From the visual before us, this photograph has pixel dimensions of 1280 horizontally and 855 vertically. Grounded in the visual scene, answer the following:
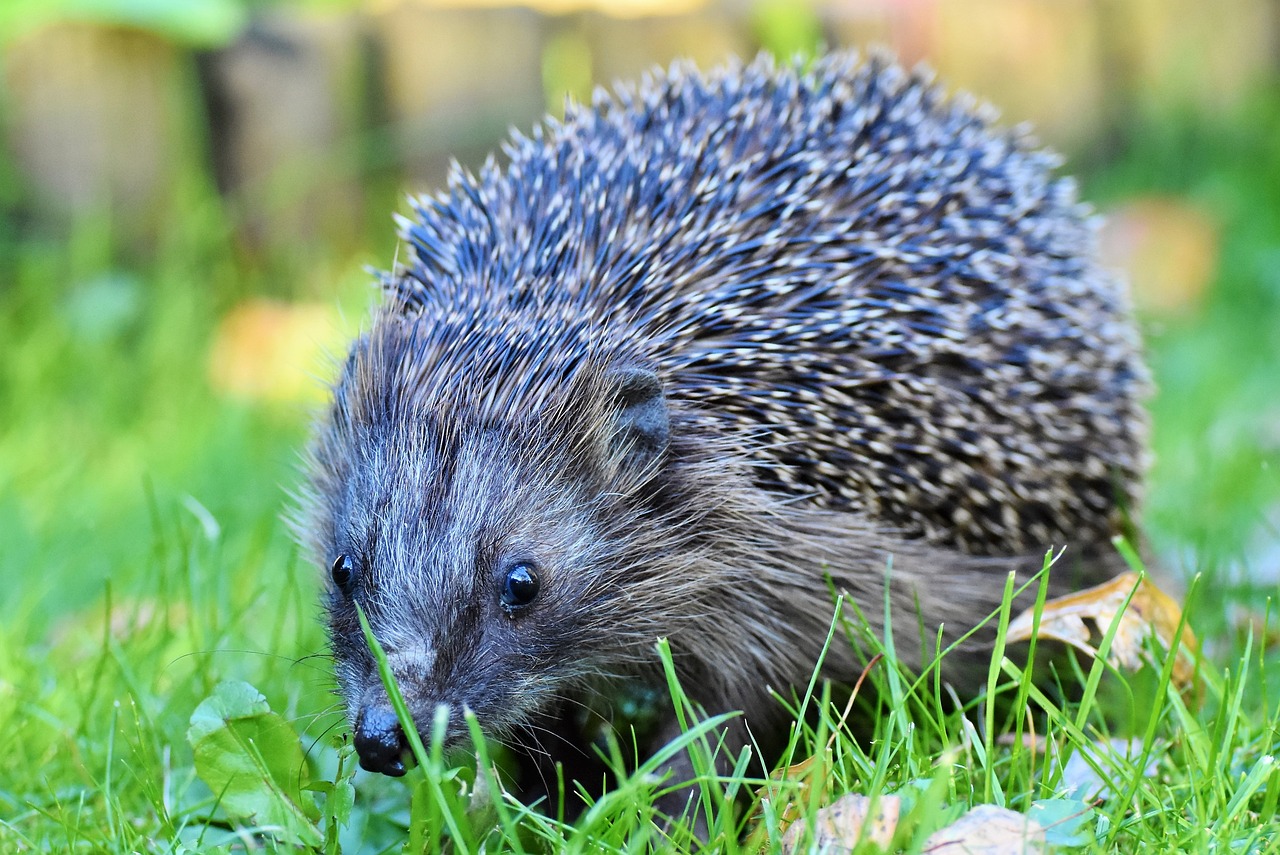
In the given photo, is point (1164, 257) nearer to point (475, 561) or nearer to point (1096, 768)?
point (1096, 768)

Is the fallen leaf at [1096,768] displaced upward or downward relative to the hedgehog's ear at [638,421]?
downward

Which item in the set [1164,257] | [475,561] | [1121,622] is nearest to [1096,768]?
[1121,622]

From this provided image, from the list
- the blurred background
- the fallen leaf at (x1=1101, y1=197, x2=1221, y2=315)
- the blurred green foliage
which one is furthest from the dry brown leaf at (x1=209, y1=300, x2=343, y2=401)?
the fallen leaf at (x1=1101, y1=197, x2=1221, y2=315)

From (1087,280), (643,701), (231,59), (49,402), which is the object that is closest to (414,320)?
(643,701)

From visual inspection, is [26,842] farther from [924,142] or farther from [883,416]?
[924,142]

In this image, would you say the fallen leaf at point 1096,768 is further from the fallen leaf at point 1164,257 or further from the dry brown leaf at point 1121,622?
the fallen leaf at point 1164,257

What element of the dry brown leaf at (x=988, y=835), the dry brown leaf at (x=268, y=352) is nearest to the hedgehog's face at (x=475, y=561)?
the dry brown leaf at (x=988, y=835)

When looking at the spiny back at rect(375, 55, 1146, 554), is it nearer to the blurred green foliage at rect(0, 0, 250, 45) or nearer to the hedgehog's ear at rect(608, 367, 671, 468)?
the hedgehog's ear at rect(608, 367, 671, 468)

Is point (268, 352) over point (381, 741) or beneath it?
beneath
